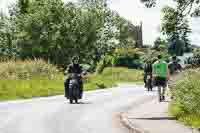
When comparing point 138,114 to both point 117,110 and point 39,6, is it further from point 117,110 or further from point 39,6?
point 39,6

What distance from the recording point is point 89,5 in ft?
288

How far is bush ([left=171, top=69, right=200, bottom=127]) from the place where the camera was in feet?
55.0

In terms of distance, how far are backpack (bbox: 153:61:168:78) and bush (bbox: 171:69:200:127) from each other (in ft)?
15.1

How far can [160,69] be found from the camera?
24719mm

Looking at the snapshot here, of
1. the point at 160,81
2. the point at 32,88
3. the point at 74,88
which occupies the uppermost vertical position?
the point at 160,81

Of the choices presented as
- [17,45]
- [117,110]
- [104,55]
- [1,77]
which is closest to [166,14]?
[117,110]

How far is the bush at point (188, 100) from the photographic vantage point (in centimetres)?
1675

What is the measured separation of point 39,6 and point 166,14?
60.9 m

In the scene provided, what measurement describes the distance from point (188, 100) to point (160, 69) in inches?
291

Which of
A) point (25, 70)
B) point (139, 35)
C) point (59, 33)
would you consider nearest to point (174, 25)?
point (25, 70)

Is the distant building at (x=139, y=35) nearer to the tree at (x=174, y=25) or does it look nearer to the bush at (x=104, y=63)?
the bush at (x=104, y=63)

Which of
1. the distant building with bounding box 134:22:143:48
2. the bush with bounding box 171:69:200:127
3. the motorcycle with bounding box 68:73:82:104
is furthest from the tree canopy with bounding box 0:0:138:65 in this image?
the distant building with bounding box 134:22:143:48

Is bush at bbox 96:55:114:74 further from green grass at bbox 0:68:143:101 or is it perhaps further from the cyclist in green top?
the cyclist in green top

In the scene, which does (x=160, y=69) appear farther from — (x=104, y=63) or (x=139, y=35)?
(x=139, y=35)
